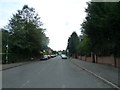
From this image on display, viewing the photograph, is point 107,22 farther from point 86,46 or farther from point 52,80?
point 86,46

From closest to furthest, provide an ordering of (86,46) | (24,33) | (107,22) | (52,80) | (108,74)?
1. (52,80)
2. (108,74)
3. (107,22)
4. (86,46)
5. (24,33)

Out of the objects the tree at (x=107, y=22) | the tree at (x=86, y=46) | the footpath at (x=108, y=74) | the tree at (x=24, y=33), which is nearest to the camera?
the footpath at (x=108, y=74)

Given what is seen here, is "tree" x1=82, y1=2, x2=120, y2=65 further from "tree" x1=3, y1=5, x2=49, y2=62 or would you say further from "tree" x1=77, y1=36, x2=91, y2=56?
"tree" x1=3, y1=5, x2=49, y2=62

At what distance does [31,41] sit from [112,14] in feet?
140

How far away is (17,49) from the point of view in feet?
202

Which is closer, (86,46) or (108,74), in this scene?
(108,74)

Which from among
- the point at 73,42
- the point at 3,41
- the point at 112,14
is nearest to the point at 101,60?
the point at 3,41

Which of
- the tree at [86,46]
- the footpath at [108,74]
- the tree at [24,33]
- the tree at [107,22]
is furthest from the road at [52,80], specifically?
the tree at [24,33]

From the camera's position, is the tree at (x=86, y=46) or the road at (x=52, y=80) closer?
the road at (x=52, y=80)

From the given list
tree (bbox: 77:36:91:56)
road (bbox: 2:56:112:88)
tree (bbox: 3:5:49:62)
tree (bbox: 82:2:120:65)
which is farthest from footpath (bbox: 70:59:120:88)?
tree (bbox: 3:5:49:62)

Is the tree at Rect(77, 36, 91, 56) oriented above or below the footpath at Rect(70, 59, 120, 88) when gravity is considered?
above

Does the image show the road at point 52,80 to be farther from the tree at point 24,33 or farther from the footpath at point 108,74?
the tree at point 24,33

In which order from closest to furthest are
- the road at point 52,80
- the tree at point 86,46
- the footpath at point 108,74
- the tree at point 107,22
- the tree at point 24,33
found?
Result: the road at point 52,80
the footpath at point 108,74
the tree at point 107,22
the tree at point 86,46
the tree at point 24,33

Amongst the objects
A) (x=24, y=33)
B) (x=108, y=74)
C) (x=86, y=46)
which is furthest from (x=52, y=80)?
(x=24, y=33)
